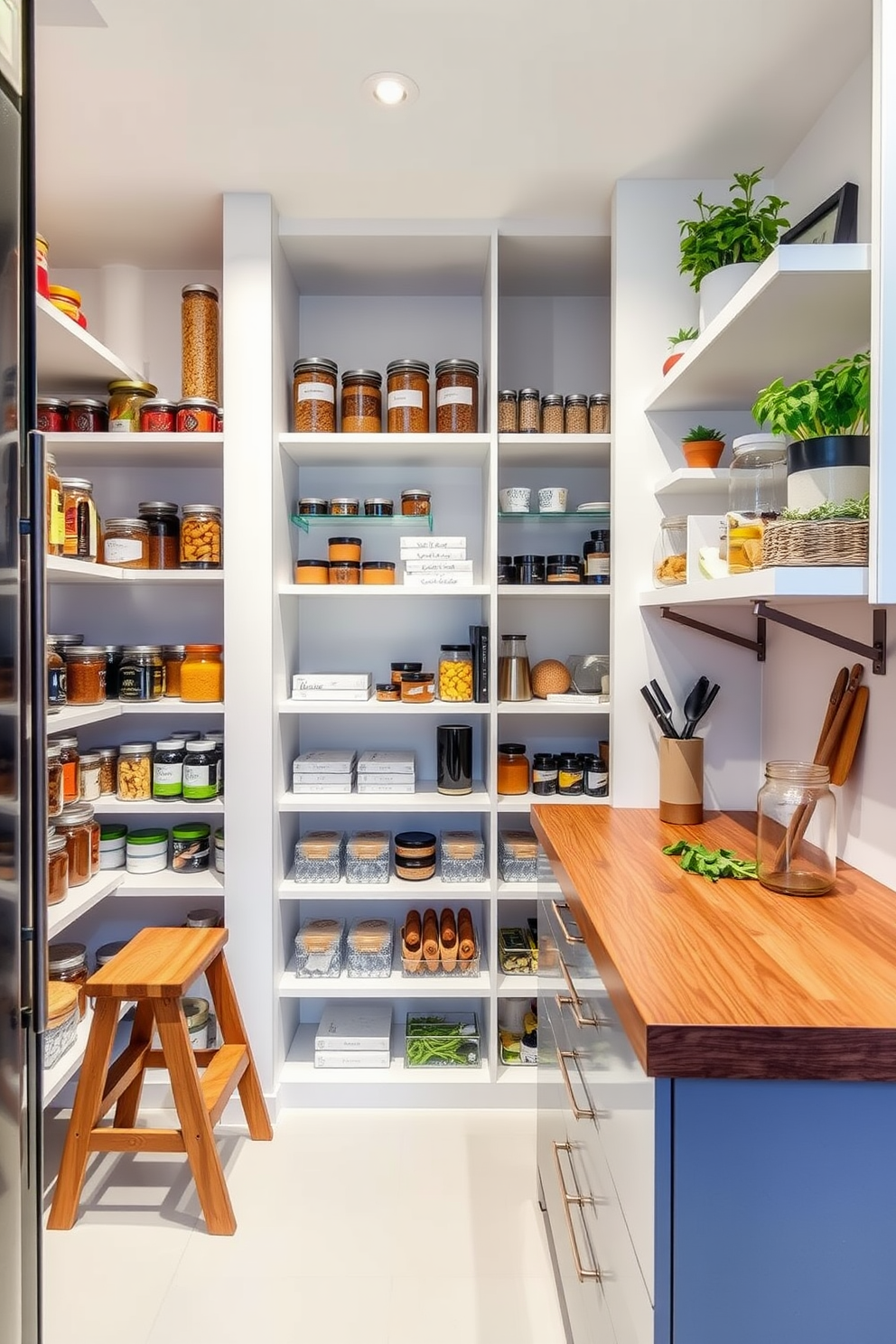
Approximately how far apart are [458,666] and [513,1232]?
139 centimetres

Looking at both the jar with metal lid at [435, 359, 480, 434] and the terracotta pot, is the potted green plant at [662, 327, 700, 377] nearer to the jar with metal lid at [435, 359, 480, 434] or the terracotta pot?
the terracotta pot

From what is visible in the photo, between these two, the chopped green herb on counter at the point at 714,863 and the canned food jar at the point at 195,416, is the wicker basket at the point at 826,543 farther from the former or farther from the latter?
the canned food jar at the point at 195,416

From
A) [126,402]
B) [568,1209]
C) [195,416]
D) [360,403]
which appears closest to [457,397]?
[360,403]

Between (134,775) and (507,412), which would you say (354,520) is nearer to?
(507,412)

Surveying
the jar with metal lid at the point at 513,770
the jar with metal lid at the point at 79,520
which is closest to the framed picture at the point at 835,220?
the jar with metal lid at the point at 513,770

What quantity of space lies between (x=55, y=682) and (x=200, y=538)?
568 millimetres

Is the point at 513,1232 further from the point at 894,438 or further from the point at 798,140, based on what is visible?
the point at 798,140

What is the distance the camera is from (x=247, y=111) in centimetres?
172

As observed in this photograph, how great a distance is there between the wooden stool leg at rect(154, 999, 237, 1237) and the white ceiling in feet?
6.52

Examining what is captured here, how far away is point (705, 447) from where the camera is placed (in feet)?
5.81

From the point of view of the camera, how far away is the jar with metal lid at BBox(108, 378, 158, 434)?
7.22 ft

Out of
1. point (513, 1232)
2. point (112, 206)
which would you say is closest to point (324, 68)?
point (112, 206)

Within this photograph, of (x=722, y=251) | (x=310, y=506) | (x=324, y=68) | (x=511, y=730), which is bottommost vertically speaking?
(x=511, y=730)

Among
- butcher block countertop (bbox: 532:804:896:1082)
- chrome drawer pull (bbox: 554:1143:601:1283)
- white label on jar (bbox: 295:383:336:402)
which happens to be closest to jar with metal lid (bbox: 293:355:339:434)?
white label on jar (bbox: 295:383:336:402)
